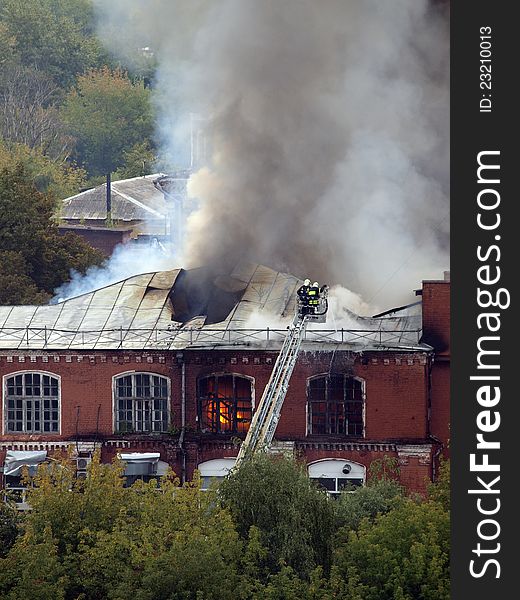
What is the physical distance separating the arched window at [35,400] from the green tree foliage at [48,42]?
2810 inches

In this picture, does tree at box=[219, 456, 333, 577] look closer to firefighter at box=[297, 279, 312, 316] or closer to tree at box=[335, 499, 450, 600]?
tree at box=[335, 499, 450, 600]

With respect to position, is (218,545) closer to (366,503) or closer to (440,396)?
(366,503)

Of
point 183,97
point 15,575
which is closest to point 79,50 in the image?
point 183,97


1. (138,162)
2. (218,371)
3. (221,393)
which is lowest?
(221,393)

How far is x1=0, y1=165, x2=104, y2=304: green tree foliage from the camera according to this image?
202 feet

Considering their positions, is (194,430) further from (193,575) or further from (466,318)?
(466,318)

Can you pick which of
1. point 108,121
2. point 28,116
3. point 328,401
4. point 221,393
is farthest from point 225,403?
point 108,121

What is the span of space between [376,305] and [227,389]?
5907mm

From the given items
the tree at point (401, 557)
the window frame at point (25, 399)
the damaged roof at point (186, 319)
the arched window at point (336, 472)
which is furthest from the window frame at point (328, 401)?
the tree at point (401, 557)

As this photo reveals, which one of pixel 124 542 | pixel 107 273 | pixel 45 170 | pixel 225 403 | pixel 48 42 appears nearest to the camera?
pixel 124 542

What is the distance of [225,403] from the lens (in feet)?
158

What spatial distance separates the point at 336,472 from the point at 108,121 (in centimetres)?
7087

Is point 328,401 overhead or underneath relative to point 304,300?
underneath

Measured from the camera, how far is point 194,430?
48125 mm
